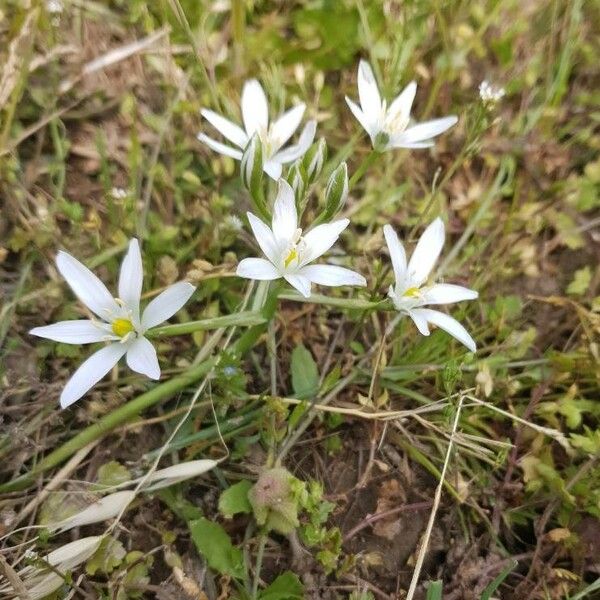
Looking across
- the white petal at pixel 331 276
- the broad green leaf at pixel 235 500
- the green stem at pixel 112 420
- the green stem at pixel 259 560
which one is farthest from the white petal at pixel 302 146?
the green stem at pixel 259 560

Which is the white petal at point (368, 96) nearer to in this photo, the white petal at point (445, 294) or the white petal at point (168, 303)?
the white petal at point (445, 294)

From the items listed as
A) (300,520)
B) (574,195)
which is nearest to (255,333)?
(300,520)

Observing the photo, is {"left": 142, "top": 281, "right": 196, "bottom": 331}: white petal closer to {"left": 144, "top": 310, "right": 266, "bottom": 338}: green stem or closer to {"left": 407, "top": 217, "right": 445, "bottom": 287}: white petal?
{"left": 144, "top": 310, "right": 266, "bottom": 338}: green stem

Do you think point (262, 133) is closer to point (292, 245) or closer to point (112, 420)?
point (292, 245)

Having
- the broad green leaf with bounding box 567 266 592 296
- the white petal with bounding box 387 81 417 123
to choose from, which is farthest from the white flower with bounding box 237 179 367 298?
the broad green leaf with bounding box 567 266 592 296

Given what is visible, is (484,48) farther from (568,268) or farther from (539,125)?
(568,268)
